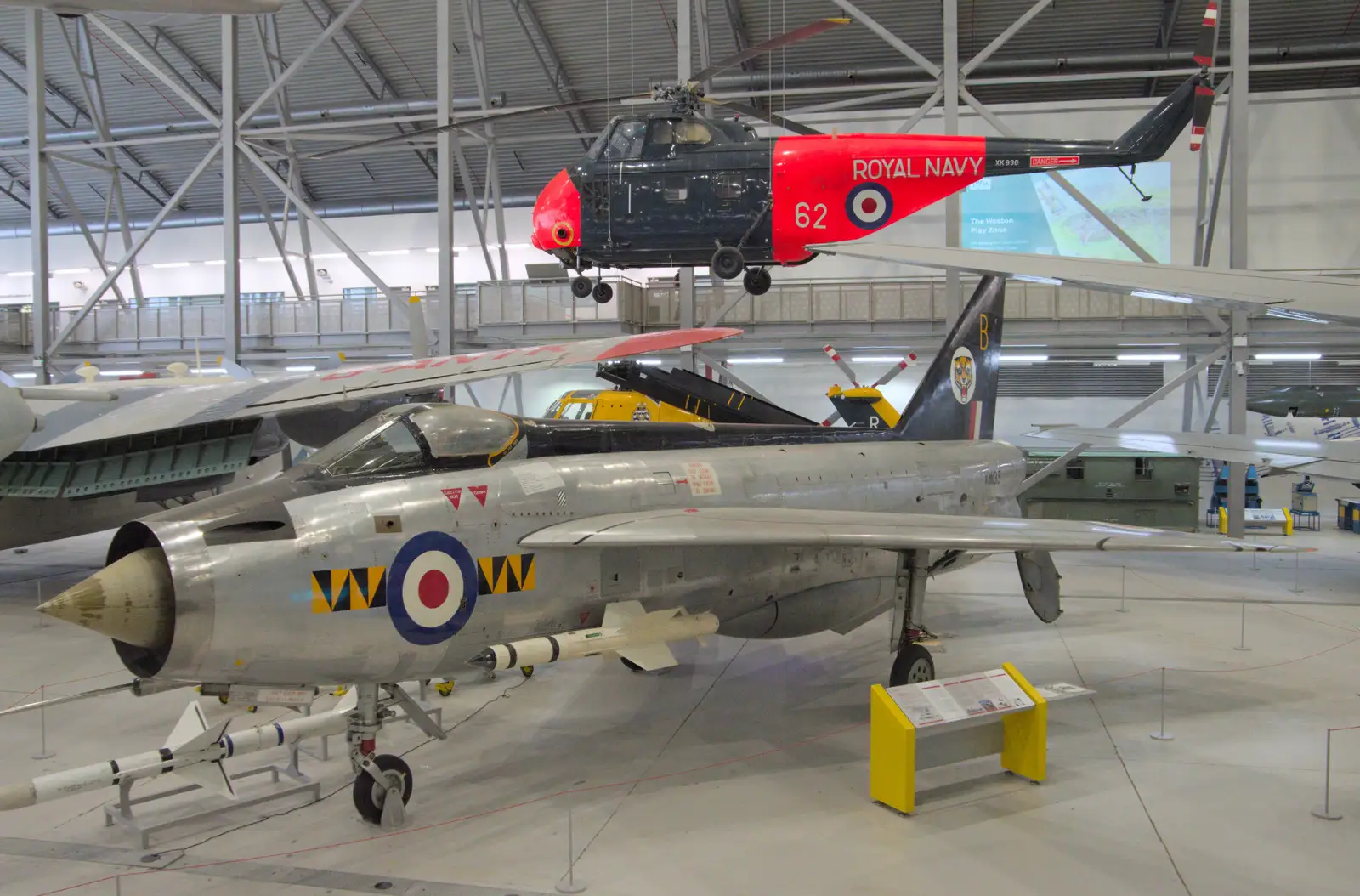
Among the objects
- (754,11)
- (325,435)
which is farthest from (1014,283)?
(325,435)

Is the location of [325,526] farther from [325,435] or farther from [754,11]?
[754,11]

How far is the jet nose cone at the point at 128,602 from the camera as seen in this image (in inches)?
182

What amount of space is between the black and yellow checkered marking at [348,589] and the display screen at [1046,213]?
16217 millimetres

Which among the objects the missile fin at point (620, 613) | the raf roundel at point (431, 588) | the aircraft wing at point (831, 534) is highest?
the aircraft wing at point (831, 534)

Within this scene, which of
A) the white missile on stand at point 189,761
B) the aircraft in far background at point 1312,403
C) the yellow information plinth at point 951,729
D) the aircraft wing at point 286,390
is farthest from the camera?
the aircraft in far background at point 1312,403

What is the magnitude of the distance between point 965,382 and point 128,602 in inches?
332

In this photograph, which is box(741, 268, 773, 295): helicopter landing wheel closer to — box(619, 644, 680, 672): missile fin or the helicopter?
the helicopter

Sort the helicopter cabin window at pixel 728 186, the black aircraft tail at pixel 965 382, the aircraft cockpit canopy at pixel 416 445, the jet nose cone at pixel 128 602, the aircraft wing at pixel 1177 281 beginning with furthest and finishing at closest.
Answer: the helicopter cabin window at pixel 728 186 < the black aircraft tail at pixel 965 382 < the aircraft cockpit canopy at pixel 416 445 < the aircraft wing at pixel 1177 281 < the jet nose cone at pixel 128 602

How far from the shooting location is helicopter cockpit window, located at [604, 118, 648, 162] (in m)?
11.6

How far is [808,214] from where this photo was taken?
11.6 meters

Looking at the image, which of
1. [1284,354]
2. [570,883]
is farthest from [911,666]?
[1284,354]

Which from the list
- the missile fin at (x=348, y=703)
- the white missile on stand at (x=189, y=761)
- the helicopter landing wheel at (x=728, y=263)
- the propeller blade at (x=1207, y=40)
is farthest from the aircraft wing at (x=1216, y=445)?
the white missile on stand at (x=189, y=761)

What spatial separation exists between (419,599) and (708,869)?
2177mm

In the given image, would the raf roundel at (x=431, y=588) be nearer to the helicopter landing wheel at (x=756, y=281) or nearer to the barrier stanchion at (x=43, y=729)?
the barrier stanchion at (x=43, y=729)
